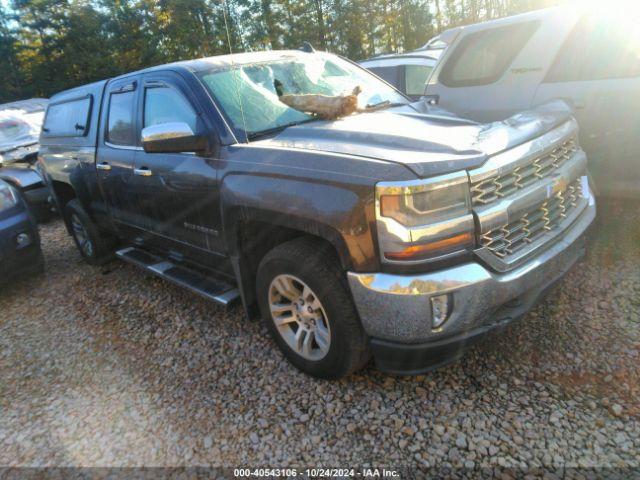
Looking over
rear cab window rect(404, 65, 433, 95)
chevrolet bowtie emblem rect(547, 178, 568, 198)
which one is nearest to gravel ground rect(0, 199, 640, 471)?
chevrolet bowtie emblem rect(547, 178, 568, 198)

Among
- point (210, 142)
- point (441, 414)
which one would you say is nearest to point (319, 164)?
point (210, 142)

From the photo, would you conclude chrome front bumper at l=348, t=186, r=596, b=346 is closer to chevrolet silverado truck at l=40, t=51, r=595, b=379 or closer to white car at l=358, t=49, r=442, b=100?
chevrolet silverado truck at l=40, t=51, r=595, b=379

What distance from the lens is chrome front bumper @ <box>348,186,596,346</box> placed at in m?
2.21

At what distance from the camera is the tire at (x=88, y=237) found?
5.09m

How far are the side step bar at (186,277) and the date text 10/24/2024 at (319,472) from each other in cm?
113

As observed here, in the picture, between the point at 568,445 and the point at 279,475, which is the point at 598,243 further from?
the point at 279,475

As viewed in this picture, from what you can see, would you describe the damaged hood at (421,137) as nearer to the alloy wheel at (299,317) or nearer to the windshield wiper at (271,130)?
the windshield wiper at (271,130)

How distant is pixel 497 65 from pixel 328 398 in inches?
140

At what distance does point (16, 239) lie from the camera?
4926 mm

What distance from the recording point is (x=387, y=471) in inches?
88.0

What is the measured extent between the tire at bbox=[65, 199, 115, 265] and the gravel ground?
142 cm

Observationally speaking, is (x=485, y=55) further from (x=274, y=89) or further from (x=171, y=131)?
(x=171, y=131)

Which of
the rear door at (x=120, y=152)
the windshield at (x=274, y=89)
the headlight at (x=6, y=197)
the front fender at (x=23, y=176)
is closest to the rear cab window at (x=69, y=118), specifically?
the rear door at (x=120, y=152)

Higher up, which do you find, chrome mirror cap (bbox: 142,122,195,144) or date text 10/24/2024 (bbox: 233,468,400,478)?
chrome mirror cap (bbox: 142,122,195,144)
